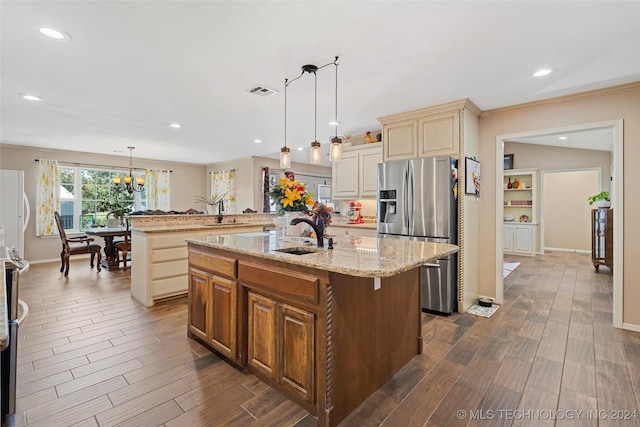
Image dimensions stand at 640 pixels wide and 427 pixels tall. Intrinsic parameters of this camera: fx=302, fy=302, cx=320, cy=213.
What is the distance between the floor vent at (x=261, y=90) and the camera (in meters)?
3.13

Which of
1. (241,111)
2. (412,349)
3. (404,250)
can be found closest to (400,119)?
(241,111)

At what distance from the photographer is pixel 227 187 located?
26.6 ft

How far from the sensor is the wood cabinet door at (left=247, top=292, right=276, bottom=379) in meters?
2.00

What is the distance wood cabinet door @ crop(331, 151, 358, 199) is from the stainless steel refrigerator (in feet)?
3.57

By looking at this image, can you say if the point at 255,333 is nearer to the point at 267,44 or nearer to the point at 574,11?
the point at 267,44

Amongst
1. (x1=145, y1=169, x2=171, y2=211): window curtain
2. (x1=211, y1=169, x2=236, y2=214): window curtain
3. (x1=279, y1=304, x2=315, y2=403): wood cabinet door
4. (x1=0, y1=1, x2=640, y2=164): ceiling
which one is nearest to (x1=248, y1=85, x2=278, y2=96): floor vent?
(x1=0, y1=1, x2=640, y2=164): ceiling

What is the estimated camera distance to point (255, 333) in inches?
83.7

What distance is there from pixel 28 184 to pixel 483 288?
28.1 ft

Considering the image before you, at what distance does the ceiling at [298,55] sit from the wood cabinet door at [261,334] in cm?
189

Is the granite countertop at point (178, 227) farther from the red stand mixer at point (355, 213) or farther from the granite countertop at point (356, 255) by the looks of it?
the red stand mixer at point (355, 213)

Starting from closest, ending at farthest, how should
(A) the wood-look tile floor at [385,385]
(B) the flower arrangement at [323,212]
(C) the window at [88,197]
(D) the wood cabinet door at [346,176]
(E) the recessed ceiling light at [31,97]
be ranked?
(A) the wood-look tile floor at [385,385]
(B) the flower arrangement at [323,212]
(E) the recessed ceiling light at [31,97]
(D) the wood cabinet door at [346,176]
(C) the window at [88,197]

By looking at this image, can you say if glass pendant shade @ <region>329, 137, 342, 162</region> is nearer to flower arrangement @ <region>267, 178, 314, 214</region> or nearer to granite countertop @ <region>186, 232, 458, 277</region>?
flower arrangement @ <region>267, 178, 314, 214</region>

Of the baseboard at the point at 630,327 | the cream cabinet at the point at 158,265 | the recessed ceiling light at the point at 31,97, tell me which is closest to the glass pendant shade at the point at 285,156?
the cream cabinet at the point at 158,265

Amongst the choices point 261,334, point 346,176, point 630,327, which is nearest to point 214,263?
point 261,334
